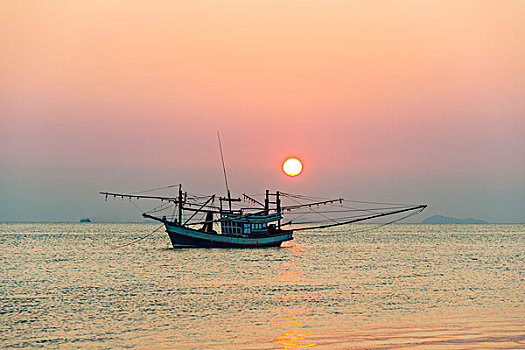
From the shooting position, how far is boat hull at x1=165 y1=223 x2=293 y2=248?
7262cm

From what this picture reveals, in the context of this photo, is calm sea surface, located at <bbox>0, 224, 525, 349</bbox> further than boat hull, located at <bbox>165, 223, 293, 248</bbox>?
No

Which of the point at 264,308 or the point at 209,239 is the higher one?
the point at 209,239

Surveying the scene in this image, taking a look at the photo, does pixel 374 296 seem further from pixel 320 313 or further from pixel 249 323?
pixel 249 323

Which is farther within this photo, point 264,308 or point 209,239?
point 209,239

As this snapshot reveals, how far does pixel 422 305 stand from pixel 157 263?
3615 cm

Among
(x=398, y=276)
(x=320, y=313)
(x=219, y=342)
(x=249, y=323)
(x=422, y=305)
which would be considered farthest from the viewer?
(x=398, y=276)

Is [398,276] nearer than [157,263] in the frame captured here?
Yes

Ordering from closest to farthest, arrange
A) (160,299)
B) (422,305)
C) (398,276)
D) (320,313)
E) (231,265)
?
1. (320,313)
2. (422,305)
3. (160,299)
4. (398,276)
5. (231,265)

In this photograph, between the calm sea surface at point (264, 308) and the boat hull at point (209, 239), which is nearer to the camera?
the calm sea surface at point (264, 308)

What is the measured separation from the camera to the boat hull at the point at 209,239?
7262 cm

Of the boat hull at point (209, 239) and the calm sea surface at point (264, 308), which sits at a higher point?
the boat hull at point (209, 239)

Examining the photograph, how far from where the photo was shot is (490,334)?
2258cm

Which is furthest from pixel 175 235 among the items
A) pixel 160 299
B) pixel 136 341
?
pixel 136 341

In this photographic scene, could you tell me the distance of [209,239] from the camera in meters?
72.4
